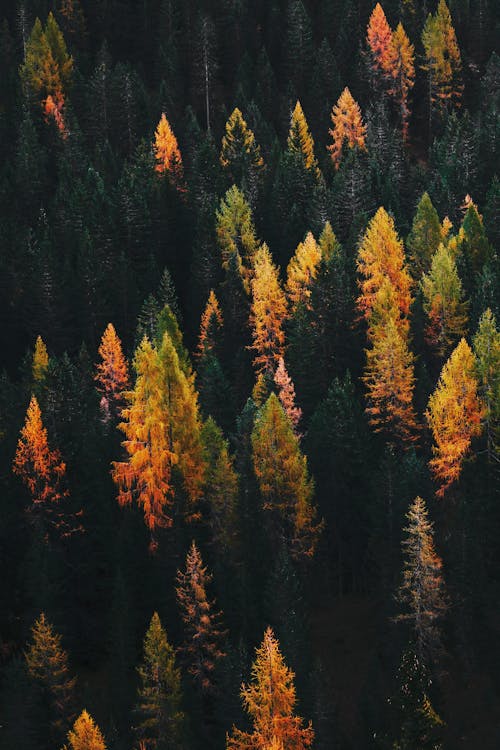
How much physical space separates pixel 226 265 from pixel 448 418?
29225mm

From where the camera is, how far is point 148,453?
237 ft

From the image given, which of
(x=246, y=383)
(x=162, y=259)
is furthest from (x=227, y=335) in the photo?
(x=162, y=259)

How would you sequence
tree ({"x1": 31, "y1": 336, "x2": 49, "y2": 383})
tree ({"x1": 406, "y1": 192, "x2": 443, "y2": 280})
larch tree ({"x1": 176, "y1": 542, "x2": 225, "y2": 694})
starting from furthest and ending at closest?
tree ({"x1": 406, "y1": 192, "x2": 443, "y2": 280}), tree ({"x1": 31, "y1": 336, "x2": 49, "y2": 383}), larch tree ({"x1": 176, "y1": 542, "x2": 225, "y2": 694})

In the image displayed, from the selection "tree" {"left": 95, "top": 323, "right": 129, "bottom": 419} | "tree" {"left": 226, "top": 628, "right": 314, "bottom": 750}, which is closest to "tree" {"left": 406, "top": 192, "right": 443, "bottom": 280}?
"tree" {"left": 95, "top": 323, "right": 129, "bottom": 419}

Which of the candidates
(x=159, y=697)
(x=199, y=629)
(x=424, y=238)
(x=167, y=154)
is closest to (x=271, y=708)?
(x=159, y=697)

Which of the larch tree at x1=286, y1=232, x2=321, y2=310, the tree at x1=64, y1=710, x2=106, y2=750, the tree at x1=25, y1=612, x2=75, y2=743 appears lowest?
the tree at x1=64, y1=710, x2=106, y2=750

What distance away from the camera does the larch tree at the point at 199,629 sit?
63.3m

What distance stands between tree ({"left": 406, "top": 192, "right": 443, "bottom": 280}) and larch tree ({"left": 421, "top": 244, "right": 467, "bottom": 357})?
8128 mm

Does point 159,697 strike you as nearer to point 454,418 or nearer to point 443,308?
point 454,418

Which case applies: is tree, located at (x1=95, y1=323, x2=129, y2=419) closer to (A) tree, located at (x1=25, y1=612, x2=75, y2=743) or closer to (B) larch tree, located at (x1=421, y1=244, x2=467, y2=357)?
(B) larch tree, located at (x1=421, y1=244, x2=467, y2=357)

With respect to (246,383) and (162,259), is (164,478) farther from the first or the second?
(162,259)

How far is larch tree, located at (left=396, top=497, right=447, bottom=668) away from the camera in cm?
6197

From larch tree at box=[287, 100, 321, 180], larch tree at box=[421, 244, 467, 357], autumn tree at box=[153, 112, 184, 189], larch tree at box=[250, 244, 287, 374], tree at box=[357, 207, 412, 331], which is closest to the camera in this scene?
larch tree at box=[421, 244, 467, 357]

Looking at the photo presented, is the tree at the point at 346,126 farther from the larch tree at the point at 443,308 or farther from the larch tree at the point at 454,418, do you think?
the larch tree at the point at 454,418
